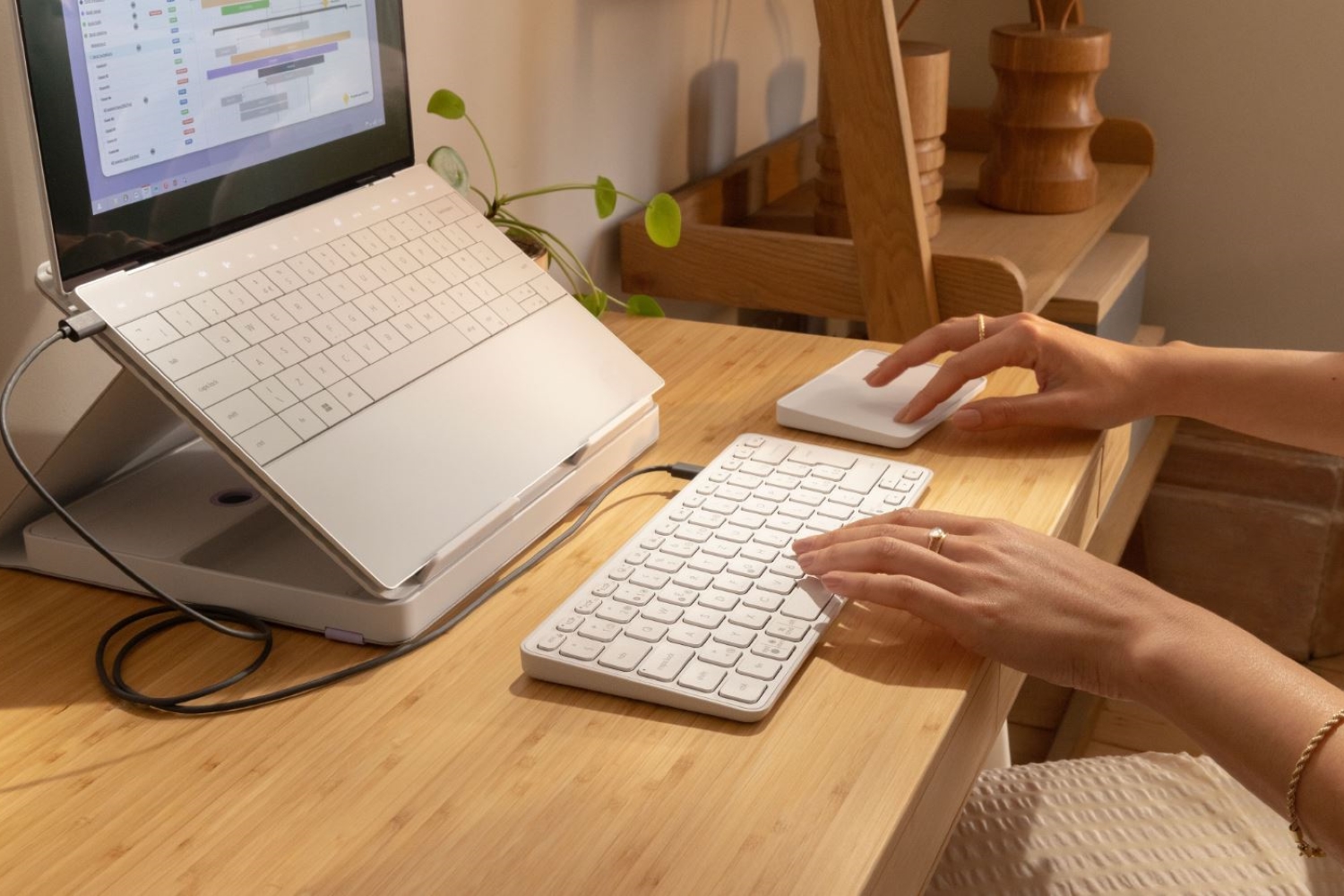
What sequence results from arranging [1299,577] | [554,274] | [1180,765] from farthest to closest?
[1299,577]
[554,274]
[1180,765]

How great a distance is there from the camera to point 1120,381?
3.21 feet

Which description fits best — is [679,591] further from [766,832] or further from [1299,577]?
[1299,577]

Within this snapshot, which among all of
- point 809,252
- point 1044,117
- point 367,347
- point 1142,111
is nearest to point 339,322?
point 367,347

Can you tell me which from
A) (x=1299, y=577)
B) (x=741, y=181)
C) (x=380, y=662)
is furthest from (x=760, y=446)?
(x=1299, y=577)

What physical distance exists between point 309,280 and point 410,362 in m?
0.08

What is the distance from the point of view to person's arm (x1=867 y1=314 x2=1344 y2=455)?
96cm

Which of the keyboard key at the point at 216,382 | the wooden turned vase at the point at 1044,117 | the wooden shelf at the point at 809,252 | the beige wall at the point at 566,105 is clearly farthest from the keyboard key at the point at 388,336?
the wooden turned vase at the point at 1044,117

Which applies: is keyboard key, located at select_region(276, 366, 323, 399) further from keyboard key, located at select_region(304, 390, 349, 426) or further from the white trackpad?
the white trackpad

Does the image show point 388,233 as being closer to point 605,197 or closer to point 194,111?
point 194,111

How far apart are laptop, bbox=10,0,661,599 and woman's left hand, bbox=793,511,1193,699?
21 centimetres

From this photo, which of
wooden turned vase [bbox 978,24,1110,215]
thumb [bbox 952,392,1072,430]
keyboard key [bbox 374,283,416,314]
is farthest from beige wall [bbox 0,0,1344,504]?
thumb [bbox 952,392,1072,430]

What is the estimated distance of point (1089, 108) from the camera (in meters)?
1.62

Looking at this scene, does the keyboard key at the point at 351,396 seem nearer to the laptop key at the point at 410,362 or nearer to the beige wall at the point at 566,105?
the laptop key at the point at 410,362

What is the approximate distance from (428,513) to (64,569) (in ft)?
0.74
